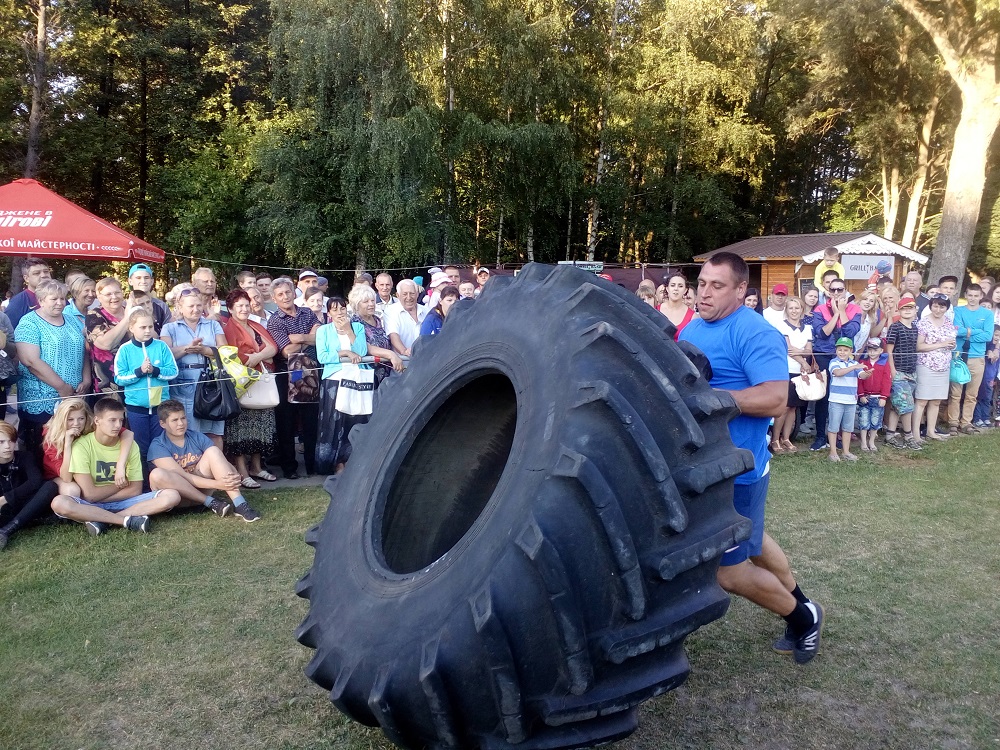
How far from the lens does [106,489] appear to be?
5480mm

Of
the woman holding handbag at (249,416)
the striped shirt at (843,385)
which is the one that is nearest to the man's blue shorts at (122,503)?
the woman holding handbag at (249,416)

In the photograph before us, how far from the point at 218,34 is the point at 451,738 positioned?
28612 mm

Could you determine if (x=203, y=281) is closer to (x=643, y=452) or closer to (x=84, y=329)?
(x=84, y=329)

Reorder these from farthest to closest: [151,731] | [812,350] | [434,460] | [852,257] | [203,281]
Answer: [852,257] → [812,350] → [203,281] → [434,460] → [151,731]

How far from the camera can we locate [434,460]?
3.29 meters

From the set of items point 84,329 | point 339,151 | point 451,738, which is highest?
point 339,151

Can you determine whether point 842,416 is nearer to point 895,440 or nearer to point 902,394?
point 895,440

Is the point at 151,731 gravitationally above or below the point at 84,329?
below

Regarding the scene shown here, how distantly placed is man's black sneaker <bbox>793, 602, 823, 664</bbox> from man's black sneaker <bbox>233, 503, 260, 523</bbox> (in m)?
3.90

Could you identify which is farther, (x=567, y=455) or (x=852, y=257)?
(x=852, y=257)

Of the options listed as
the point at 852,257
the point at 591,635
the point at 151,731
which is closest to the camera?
the point at 591,635

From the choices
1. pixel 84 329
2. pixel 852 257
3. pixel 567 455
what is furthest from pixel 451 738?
pixel 852 257

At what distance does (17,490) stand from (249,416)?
6.23 feet

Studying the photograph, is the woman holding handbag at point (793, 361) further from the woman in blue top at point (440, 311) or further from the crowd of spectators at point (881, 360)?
the woman in blue top at point (440, 311)
